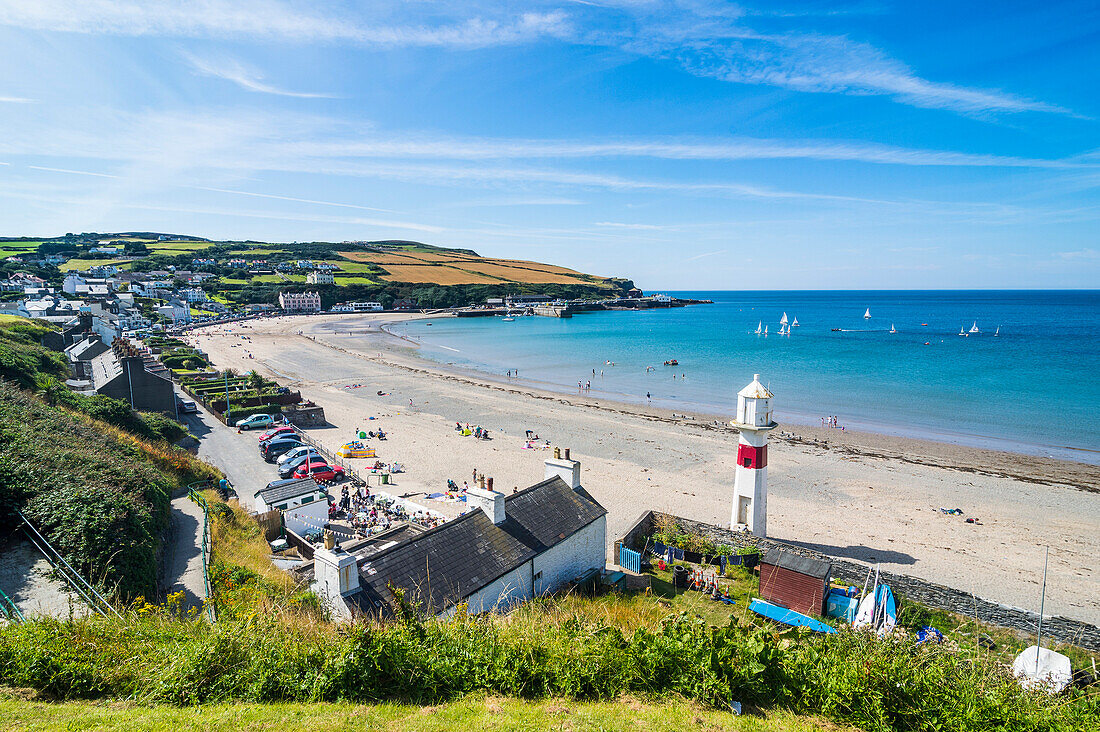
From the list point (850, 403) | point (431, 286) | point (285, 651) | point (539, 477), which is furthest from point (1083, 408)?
point (431, 286)

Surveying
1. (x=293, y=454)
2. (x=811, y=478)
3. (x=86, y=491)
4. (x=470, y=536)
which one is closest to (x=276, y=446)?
(x=293, y=454)

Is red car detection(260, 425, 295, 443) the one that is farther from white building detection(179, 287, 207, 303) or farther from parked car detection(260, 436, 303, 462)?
white building detection(179, 287, 207, 303)

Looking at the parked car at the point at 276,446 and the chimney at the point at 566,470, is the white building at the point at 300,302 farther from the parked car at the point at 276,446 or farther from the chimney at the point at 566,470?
the chimney at the point at 566,470

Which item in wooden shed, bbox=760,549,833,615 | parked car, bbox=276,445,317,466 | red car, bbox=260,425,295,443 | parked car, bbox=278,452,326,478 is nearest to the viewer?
wooden shed, bbox=760,549,833,615

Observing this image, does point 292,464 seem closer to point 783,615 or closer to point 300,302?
point 783,615

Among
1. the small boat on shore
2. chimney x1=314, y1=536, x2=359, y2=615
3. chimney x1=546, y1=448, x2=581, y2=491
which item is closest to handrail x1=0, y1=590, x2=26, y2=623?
Result: chimney x1=314, y1=536, x2=359, y2=615

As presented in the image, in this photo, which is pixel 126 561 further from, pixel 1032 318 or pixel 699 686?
pixel 1032 318
